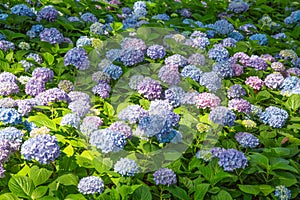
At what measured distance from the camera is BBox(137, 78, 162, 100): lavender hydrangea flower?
120 inches

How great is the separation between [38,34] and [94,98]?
3.59ft

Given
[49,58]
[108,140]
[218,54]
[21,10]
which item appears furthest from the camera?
[21,10]

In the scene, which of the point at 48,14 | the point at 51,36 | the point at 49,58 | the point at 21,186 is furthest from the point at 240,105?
the point at 48,14

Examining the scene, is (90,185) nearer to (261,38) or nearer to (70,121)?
(70,121)

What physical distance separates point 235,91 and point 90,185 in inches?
53.6

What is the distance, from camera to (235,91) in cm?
326

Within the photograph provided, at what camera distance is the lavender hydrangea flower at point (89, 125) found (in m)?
2.66

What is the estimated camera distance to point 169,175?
2.42 meters

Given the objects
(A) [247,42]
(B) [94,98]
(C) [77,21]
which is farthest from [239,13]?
(B) [94,98]

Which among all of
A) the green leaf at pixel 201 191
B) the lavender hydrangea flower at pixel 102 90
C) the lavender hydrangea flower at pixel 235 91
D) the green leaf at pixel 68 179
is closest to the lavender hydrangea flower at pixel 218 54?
the lavender hydrangea flower at pixel 235 91

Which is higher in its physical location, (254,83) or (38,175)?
(38,175)

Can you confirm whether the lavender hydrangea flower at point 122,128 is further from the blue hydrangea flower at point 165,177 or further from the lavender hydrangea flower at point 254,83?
the lavender hydrangea flower at point 254,83

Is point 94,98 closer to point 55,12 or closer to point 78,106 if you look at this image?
point 78,106

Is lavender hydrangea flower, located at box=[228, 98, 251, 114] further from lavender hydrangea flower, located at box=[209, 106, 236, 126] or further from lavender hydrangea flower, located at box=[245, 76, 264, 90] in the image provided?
lavender hydrangea flower, located at box=[245, 76, 264, 90]
